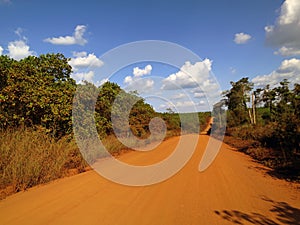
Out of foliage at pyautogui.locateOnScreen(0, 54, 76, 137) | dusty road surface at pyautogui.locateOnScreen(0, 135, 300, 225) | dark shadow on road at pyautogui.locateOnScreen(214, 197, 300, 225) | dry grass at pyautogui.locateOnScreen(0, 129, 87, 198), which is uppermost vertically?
foliage at pyautogui.locateOnScreen(0, 54, 76, 137)

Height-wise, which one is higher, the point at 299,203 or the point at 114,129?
the point at 114,129

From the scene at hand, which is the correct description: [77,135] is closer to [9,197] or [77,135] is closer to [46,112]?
[46,112]

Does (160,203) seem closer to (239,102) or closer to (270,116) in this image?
(270,116)

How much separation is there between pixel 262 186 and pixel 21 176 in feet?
19.3

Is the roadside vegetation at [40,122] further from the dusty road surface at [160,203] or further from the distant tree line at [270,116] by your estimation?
the distant tree line at [270,116]

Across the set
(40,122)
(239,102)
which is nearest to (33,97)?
(40,122)

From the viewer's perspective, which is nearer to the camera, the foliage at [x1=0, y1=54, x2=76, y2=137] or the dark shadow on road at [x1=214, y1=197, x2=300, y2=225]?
the dark shadow on road at [x1=214, y1=197, x2=300, y2=225]

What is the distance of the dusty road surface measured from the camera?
3.90m

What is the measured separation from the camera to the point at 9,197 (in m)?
5.07

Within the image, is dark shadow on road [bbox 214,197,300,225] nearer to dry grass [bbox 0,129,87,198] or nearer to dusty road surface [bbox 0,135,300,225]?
dusty road surface [bbox 0,135,300,225]

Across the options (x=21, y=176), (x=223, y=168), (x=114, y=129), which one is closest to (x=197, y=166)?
(x=223, y=168)

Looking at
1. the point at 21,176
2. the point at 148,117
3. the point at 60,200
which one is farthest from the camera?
the point at 148,117

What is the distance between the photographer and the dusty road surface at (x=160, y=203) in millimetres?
3902

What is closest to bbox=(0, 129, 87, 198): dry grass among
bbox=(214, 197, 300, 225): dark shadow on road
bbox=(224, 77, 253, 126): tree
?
bbox=(214, 197, 300, 225): dark shadow on road
